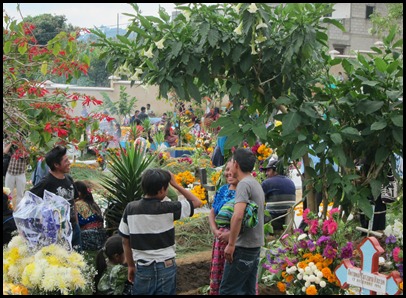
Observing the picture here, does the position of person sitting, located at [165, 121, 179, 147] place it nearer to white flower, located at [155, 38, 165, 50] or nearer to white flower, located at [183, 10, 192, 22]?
white flower, located at [155, 38, 165, 50]

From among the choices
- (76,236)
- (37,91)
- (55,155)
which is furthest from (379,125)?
(76,236)

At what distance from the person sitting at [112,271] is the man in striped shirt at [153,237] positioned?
0.61 metres

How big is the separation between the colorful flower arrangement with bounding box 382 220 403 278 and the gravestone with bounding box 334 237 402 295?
1.42 ft

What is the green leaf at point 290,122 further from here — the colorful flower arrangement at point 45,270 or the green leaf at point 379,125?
the colorful flower arrangement at point 45,270

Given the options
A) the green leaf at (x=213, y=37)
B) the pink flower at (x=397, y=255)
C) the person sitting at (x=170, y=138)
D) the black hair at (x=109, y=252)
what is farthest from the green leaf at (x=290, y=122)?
the person sitting at (x=170, y=138)

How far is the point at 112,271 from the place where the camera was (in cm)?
524

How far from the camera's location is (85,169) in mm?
13438

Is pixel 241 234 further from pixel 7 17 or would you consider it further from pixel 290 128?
pixel 7 17

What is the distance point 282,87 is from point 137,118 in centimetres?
1686

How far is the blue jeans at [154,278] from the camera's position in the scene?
453cm

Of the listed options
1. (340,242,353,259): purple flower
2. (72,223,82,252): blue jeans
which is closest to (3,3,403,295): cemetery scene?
(340,242,353,259): purple flower

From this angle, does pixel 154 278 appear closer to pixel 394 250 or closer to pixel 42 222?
pixel 42 222

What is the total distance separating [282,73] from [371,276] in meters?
1.97

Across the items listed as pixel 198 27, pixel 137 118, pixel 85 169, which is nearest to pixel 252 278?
pixel 198 27
